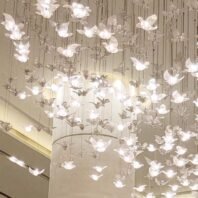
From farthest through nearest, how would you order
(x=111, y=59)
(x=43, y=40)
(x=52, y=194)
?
1. (x=52, y=194)
2. (x=111, y=59)
3. (x=43, y=40)

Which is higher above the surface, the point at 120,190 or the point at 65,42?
the point at 65,42

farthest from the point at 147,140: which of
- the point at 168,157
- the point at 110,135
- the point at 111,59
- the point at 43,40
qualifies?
the point at 43,40

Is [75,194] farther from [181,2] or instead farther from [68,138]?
[181,2]

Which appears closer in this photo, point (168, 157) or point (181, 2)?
point (181, 2)

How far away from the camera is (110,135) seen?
18.6 feet

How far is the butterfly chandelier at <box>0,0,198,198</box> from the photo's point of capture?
3814mm

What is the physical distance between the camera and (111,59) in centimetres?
532

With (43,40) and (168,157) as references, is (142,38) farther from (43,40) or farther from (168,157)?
(168,157)

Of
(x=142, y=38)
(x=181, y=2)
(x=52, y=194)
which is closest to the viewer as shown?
(x=181, y=2)

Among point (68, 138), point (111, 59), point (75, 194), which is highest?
point (111, 59)

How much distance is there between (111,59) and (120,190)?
120 centimetres

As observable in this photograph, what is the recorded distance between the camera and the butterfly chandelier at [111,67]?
381cm

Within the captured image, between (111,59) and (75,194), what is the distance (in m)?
1.22

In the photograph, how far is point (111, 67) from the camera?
17.8ft
